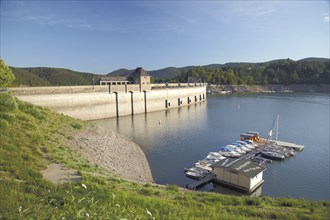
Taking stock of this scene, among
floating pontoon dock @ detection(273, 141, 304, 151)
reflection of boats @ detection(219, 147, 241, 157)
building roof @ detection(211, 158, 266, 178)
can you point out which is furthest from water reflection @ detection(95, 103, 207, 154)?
floating pontoon dock @ detection(273, 141, 304, 151)

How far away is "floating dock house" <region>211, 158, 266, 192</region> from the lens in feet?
62.8

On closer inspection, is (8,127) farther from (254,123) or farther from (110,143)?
(254,123)

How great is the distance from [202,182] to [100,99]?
1318 inches

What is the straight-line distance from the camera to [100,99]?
49000 mm

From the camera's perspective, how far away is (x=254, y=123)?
1849 inches

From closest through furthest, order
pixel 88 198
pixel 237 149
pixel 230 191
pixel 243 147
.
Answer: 1. pixel 88 198
2. pixel 230 191
3. pixel 237 149
4. pixel 243 147

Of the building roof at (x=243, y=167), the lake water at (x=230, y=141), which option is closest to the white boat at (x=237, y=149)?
the lake water at (x=230, y=141)

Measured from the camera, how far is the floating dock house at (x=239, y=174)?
754 inches

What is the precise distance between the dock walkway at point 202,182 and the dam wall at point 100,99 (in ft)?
98.0

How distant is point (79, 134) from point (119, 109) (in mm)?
27556

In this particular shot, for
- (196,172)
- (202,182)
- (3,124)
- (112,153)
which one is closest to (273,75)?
(196,172)

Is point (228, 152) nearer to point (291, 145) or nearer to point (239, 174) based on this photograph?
point (239, 174)

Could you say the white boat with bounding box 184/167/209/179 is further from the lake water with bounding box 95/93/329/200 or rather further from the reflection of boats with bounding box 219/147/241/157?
the reflection of boats with bounding box 219/147/241/157

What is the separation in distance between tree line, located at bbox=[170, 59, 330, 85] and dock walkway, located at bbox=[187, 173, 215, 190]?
112m
